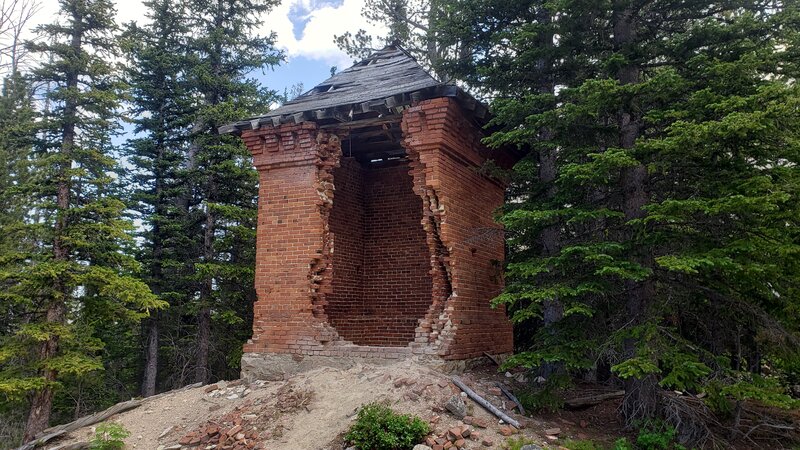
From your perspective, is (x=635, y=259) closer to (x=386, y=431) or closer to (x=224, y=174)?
(x=386, y=431)

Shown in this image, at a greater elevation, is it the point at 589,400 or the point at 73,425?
the point at 589,400

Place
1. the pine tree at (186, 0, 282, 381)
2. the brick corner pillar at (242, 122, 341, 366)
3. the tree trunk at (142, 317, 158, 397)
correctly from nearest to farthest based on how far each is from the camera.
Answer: the brick corner pillar at (242, 122, 341, 366) → the pine tree at (186, 0, 282, 381) → the tree trunk at (142, 317, 158, 397)

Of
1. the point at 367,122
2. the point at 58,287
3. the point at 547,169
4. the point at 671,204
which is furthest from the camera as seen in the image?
the point at 58,287

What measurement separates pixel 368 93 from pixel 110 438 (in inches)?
281

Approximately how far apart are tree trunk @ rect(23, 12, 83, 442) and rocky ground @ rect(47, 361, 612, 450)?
91.1 inches

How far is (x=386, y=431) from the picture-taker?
6656 millimetres

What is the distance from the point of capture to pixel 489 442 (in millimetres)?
6574

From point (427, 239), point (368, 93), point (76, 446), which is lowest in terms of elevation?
point (76, 446)

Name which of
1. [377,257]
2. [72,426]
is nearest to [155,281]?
[72,426]

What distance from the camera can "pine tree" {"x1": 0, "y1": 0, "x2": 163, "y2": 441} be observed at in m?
10.6

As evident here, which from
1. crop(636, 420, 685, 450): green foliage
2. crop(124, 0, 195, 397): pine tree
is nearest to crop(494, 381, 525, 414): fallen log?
crop(636, 420, 685, 450): green foliage

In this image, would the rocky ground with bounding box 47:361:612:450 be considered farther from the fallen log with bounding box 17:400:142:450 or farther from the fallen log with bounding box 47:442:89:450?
the fallen log with bounding box 47:442:89:450

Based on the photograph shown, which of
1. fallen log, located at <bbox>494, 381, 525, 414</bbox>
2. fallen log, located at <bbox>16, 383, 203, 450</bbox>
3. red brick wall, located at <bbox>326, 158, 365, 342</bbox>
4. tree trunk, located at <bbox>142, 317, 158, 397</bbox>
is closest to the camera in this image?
fallen log, located at <bbox>494, 381, 525, 414</bbox>

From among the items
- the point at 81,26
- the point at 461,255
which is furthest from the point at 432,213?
the point at 81,26
